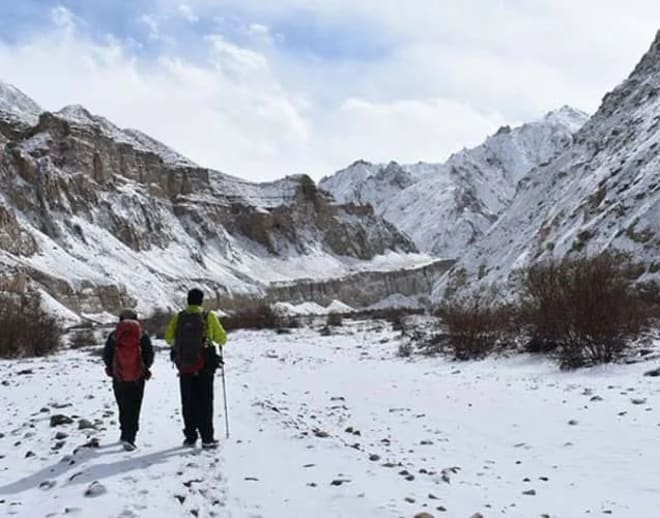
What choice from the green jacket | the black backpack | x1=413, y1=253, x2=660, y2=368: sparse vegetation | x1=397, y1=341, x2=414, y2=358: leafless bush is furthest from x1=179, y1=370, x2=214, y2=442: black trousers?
x1=397, y1=341, x2=414, y2=358: leafless bush

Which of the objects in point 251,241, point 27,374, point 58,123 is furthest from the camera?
point 251,241

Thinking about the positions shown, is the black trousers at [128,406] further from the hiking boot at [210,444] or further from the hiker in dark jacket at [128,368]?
the hiking boot at [210,444]

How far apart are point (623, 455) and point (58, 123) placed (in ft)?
331

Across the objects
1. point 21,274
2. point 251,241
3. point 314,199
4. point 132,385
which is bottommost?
point 132,385

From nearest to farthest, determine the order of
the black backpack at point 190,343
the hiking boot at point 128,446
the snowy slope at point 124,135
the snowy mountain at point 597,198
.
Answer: the hiking boot at point 128,446 < the black backpack at point 190,343 < the snowy mountain at point 597,198 < the snowy slope at point 124,135

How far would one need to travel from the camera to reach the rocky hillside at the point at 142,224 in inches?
2923

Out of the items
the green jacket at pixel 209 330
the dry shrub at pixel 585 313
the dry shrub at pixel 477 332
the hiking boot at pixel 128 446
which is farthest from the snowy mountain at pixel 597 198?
the hiking boot at pixel 128 446

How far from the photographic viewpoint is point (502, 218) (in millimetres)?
70500

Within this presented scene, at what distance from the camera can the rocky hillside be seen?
7425 cm

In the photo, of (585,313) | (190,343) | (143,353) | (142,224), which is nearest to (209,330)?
(190,343)

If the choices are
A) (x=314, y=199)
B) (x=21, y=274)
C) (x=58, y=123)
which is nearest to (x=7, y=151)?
(x=58, y=123)

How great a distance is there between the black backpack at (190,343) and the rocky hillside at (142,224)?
55189 mm

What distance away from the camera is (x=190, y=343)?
8406 millimetres

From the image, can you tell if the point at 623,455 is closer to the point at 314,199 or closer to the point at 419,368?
the point at 419,368
